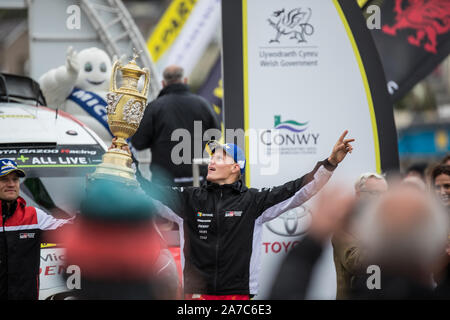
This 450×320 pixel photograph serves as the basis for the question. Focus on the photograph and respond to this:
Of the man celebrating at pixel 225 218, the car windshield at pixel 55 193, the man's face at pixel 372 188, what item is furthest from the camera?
the car windshield at pixel 55 193

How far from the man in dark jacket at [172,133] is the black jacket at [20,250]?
2.37 m

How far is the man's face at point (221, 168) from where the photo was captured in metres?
4.75

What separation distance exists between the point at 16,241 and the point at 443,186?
9.49 ft

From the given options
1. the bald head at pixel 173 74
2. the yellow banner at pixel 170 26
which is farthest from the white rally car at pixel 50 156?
the yellow banner at pixel 170 26

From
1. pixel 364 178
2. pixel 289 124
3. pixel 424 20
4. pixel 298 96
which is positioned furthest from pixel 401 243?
pixel 424 20

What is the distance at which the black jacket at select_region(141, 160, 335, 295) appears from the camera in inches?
182

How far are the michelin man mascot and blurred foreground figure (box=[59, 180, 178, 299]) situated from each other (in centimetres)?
440

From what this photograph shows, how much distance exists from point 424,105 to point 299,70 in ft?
76.3

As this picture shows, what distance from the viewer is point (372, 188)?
5.35 metres

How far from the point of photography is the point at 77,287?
5184 millimetres

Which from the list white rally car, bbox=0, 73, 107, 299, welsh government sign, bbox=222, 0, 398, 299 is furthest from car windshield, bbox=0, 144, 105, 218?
welsh government sign, bbox=222, 0, 398, 299

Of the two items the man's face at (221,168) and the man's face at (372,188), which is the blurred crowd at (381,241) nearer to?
the man's face at (372,188)
